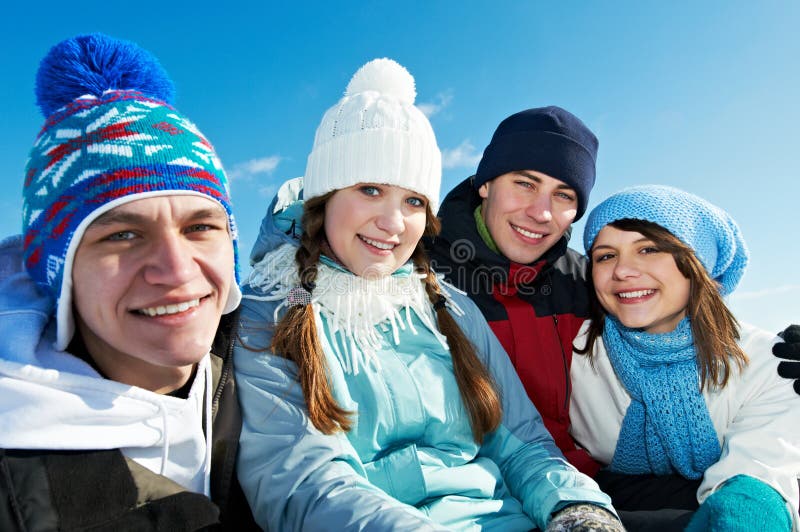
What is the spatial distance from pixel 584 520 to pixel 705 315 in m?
1.60

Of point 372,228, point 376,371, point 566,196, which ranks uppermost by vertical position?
point 566,196

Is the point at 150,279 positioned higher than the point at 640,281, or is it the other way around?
the point at 640,281

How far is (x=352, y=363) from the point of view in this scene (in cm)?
223

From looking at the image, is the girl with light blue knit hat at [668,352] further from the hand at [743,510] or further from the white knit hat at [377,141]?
the white knit hat at [377,141]

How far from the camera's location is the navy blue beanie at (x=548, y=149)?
3.46m

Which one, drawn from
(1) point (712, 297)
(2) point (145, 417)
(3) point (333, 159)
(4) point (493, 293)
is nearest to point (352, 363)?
(2) point (145, 417)

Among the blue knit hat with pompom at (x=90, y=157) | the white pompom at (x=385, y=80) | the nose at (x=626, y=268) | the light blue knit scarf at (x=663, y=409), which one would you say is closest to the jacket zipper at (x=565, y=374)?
the light blue knit scarf at (x=663, y=409)

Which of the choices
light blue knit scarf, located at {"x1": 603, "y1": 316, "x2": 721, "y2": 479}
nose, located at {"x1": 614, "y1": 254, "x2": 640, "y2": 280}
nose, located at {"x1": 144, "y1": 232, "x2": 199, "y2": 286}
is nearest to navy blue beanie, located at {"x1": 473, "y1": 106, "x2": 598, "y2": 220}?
nose, located at {"x1": 614, "y1": 254, "x2": 640, "y2": 280}

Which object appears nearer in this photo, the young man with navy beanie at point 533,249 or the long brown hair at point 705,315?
the long brown hair at point 705,315

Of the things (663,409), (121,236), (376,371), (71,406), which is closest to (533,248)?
(663,409)

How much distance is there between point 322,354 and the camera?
216cm

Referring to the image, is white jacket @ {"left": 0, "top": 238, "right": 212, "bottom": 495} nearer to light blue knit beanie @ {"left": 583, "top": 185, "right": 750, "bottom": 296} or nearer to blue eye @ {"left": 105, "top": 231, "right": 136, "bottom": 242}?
blue eye @ {"left": 105, "top": 231, "right": 136, "bottom": 242}

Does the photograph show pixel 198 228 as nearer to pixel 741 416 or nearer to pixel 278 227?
pixel 278 227

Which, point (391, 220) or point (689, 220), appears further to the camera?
point (689, 220)
